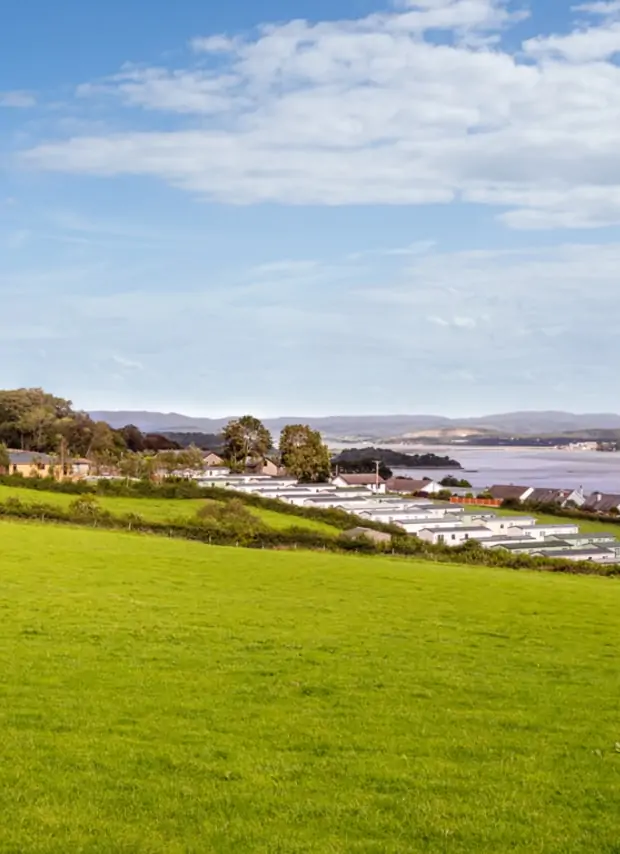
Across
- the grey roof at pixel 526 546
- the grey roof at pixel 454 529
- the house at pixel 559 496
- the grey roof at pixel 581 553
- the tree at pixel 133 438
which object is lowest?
the grey roof at pixel 581 553

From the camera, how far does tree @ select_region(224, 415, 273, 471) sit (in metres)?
117

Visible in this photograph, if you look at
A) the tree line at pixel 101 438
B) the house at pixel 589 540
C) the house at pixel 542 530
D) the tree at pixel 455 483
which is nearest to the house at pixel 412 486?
the tree at pixel 455 483

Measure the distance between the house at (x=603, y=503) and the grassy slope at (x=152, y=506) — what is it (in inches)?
1755

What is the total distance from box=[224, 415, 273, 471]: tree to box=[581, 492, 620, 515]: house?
44.8 m

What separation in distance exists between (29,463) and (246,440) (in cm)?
3682

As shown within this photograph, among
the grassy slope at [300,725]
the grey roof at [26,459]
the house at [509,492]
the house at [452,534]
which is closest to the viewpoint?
the grassy slope at [300,725]

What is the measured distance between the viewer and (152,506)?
6025 cm

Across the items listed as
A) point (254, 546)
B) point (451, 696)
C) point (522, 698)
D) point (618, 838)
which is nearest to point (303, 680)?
point (451, 696)

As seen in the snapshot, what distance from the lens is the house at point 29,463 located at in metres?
81.2

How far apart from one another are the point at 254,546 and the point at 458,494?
79.9 metres

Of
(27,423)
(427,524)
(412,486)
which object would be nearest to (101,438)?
(27,423)

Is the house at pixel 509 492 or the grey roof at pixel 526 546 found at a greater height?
the house at pixel 509 492

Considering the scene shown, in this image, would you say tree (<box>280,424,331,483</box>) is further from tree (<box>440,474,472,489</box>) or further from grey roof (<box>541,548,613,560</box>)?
grey roof (<box>541,548,613,560</box>)

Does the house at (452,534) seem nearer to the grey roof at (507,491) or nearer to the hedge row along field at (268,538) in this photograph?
the hedge row along field at (268,538)
